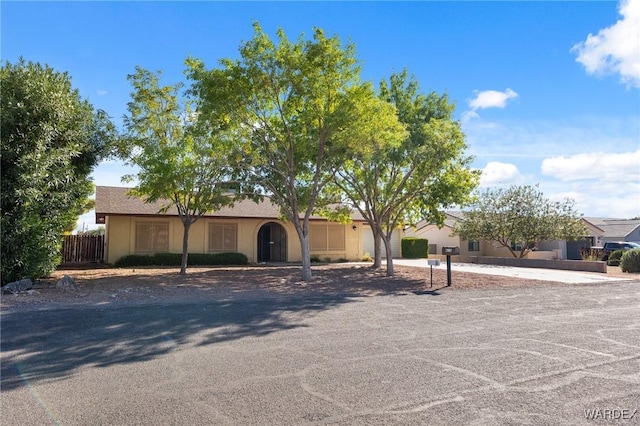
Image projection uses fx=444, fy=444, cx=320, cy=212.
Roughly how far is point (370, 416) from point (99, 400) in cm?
262

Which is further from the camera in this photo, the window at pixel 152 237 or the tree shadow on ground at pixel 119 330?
the window at pixel 152 237

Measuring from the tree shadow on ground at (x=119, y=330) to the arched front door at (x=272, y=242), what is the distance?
16.3 metres

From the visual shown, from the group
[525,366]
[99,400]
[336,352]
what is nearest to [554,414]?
[525,366]

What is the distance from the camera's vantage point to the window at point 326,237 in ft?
88.1

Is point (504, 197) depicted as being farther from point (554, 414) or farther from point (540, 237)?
point (554, 414)

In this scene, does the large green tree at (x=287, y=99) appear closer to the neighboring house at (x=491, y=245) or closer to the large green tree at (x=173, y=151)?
the large green tree at (x=173, y=151)

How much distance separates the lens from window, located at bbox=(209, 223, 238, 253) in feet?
78.9

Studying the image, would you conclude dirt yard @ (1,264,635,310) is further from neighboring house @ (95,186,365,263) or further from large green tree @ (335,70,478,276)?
neighboring house @ (95,186,365,263)

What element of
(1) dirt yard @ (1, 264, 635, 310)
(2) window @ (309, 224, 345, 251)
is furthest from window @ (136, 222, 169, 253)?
(2) window @ (309, 224, 345, 251)

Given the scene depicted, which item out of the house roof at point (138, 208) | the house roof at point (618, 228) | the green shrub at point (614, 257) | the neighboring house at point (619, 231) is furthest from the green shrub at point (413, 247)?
the house roof at point (618, 228)

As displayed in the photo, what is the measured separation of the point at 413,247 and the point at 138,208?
784 inches

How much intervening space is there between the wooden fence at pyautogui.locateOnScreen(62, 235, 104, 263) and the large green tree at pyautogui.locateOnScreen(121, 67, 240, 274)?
→ 23.6ft

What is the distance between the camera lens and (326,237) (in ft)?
88.9

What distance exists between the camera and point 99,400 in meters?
4.32
